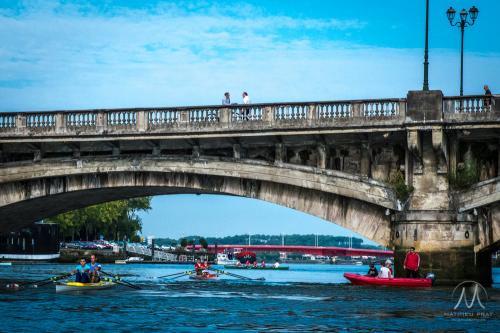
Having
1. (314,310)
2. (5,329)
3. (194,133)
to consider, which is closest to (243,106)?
(194,133)

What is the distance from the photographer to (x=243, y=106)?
2376 inches

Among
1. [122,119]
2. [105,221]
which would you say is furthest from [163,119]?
[105,221]

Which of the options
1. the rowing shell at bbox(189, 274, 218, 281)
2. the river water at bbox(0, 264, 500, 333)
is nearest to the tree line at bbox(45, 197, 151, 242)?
the rowing shell at bbox(189, 274, 218, 281)

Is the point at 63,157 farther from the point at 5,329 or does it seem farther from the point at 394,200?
the point at 5,329

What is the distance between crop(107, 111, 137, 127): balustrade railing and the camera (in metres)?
62.5

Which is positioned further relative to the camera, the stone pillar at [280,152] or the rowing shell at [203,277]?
the rowing shell at [203,277]

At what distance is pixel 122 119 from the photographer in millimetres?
62969

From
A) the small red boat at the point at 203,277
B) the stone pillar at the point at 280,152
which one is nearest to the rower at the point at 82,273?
the stone pillar at the point at 280,152

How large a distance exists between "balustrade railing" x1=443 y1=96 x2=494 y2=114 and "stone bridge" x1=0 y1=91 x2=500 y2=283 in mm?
53

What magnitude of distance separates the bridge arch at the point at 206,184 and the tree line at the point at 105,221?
85567mm
